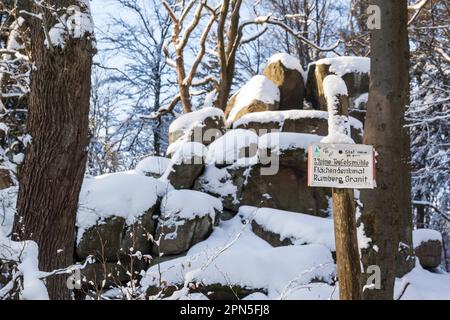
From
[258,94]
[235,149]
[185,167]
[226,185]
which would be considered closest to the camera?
[185,167]

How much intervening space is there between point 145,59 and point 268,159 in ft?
30.6

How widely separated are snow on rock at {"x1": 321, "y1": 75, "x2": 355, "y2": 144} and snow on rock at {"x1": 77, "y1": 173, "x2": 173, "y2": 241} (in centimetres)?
521

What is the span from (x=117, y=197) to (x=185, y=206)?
1191mm

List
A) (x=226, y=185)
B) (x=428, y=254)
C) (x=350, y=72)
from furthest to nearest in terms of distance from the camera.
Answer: (x=350, y=72), (x=226, y=185), (x=428, y=254)

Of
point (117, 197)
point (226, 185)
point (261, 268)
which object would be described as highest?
point (226, 185)

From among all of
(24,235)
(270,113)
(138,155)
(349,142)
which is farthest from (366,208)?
(138,155)

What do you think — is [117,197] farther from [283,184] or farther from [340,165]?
[340,165]

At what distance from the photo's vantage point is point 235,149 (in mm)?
9578

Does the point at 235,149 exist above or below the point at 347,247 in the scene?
above

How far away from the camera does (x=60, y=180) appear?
149 inches

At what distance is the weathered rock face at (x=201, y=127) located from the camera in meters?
10.6

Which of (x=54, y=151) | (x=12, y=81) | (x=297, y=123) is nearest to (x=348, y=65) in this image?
(x=297, y=123)

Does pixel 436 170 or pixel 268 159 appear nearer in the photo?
pixel 268 159

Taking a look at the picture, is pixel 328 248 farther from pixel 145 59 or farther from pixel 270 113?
pixel 145 59
